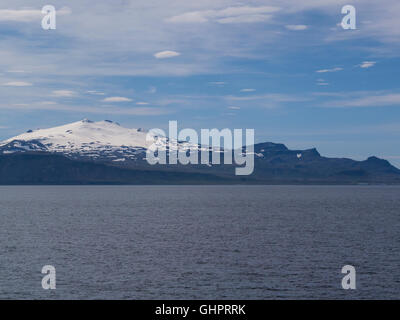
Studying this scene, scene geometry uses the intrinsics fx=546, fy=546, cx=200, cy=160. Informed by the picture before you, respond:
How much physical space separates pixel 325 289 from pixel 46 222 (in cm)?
9416

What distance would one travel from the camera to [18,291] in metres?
55.0

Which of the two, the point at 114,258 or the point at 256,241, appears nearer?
the point at 114,258

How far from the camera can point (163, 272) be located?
212ft

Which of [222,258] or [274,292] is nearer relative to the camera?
[274,292]

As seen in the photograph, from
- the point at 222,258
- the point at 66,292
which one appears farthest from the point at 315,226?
the point at 66,292

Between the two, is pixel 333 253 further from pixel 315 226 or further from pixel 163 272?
pixel 315 226

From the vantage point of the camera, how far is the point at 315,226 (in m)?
121

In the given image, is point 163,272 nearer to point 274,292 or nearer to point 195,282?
point 195,282

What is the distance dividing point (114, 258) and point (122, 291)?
1959cm
